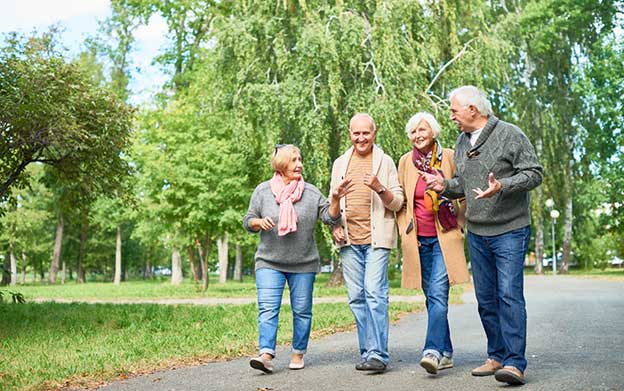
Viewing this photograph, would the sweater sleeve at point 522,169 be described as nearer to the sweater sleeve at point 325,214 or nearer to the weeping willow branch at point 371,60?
the sweater sleeve at point 325,214

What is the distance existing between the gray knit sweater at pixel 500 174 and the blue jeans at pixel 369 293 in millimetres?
858

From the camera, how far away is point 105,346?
8.79 m

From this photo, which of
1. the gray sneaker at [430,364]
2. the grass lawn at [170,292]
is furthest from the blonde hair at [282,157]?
the grass lawn at [170,292]

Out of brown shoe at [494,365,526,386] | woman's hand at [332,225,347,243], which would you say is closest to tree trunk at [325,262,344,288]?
woman's hand at [332,225,347,243]

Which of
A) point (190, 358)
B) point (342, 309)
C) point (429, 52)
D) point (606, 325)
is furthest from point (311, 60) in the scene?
point (190, 358)

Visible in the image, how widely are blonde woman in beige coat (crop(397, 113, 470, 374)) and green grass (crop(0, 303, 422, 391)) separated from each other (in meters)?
2.35

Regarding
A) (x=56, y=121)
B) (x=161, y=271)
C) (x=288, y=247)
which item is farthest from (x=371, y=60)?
(x=161, y=271)

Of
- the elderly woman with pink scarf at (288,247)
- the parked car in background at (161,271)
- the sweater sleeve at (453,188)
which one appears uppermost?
the sweater sleeve at (453,188)

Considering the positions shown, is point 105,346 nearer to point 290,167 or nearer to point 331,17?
point 290,167

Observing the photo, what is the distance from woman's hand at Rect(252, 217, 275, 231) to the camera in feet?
21.8

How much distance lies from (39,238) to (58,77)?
52.7 m

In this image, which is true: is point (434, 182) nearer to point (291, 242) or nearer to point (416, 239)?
point (416, 239)

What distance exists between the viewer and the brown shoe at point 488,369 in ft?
20.2

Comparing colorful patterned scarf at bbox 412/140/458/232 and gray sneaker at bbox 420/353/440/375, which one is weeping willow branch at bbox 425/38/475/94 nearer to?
colorful patterned scarf at bbox 412/140/458/232
